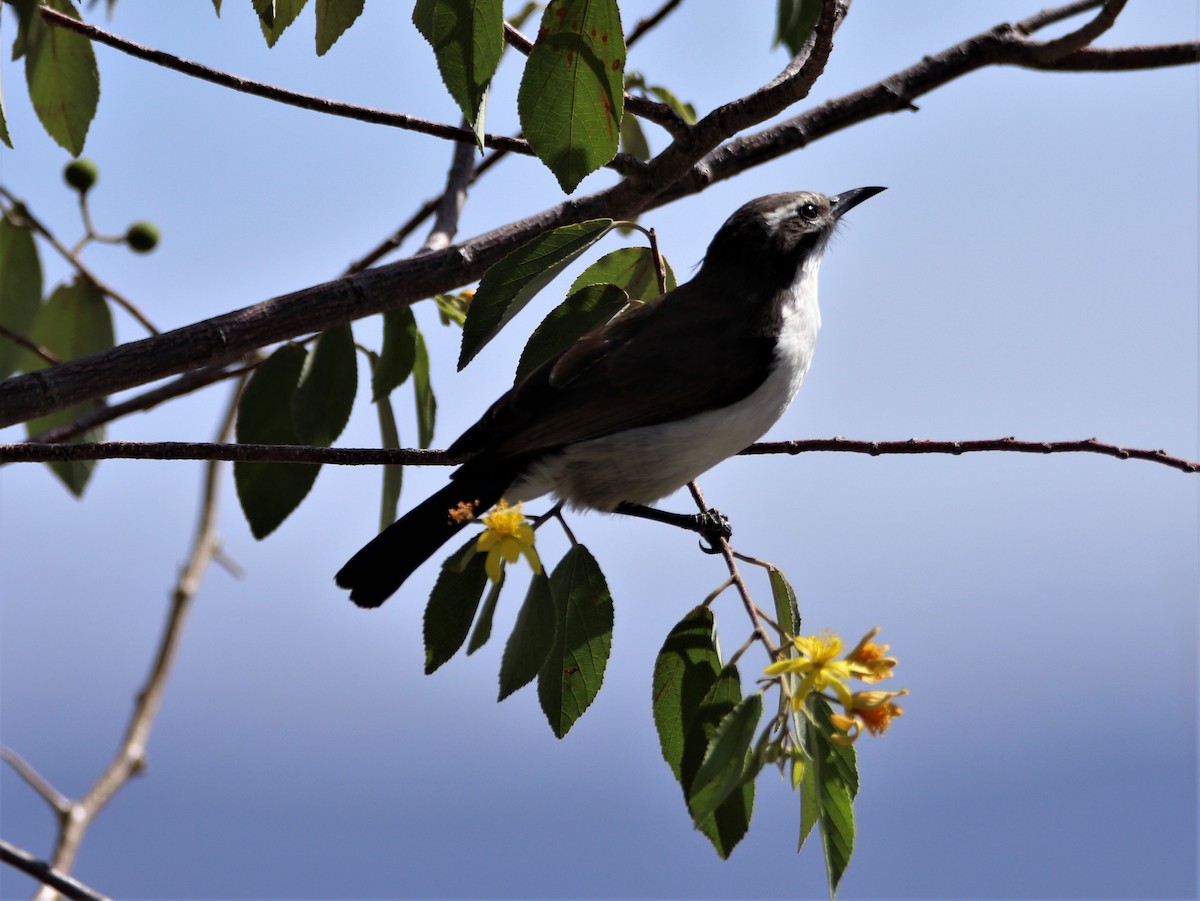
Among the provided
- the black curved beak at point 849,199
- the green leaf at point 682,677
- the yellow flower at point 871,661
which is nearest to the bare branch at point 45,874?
the green leaf at point 682,677

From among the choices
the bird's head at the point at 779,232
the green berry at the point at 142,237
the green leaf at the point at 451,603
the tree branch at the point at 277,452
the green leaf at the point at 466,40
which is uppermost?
the bird's head at the point at 779,232

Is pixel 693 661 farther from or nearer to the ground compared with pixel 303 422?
nearer to the ground

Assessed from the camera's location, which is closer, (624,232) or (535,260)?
(535,260)

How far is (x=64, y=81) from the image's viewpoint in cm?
327

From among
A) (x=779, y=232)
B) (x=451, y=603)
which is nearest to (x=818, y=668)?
(x=451, y=603)

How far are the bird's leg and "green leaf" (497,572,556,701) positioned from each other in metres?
0.81

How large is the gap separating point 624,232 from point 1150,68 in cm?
167

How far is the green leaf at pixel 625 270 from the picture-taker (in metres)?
3.29

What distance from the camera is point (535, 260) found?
101 inches

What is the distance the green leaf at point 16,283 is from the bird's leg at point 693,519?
6.45ft

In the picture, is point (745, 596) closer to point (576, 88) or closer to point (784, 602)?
point (784, 602)

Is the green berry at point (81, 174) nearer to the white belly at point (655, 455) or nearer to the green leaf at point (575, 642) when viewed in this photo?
the white belly at point (655, 455)

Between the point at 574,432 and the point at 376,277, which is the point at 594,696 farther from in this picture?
the point at 376,277

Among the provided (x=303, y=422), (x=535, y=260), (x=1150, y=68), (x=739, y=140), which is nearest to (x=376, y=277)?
(x=303, y=422)
